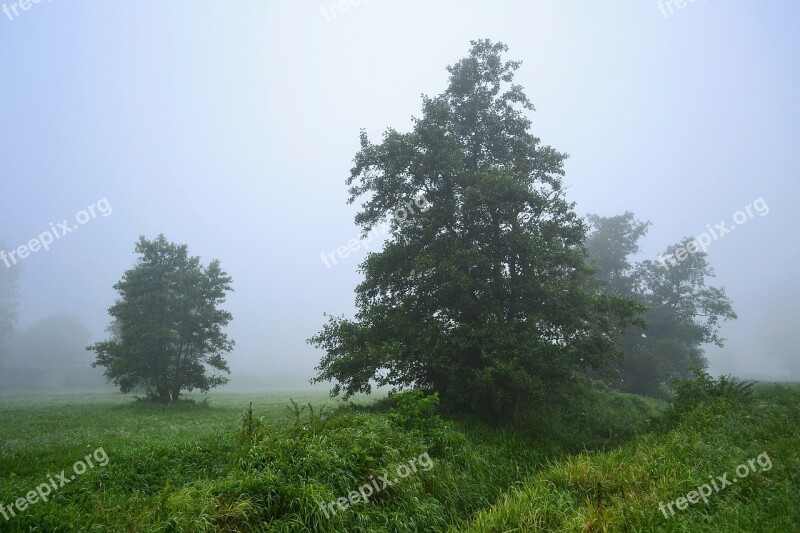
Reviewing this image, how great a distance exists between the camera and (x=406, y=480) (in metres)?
9.95

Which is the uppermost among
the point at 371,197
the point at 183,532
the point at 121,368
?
the point at 371,197

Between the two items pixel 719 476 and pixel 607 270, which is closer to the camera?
pixel 719 476

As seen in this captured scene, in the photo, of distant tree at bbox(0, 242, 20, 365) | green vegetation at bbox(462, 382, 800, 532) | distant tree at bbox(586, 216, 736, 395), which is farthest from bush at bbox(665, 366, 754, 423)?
distant tree at bbox(0, 242, 20, 365)

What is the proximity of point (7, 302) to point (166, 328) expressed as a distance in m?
96.9

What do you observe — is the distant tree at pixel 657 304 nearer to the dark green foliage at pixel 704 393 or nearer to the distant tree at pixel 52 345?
the dark green foliage at pixel 704 393

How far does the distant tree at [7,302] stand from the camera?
86250 mm

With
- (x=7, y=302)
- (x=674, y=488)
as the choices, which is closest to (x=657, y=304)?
(x=674, y=488)

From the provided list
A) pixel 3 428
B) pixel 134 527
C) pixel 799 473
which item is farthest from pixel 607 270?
pixel 3 428

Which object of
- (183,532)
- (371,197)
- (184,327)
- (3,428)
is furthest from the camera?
(184,327)

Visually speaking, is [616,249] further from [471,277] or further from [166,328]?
[166,328]

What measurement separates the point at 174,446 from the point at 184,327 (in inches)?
998

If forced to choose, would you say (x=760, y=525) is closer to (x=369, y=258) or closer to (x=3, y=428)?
(x=369, y=258)

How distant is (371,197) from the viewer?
860 inches

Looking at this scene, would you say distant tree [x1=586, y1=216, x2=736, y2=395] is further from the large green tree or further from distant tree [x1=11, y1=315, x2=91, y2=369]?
distant tree [x1=11, y1=315, x2=91, y2=369]
